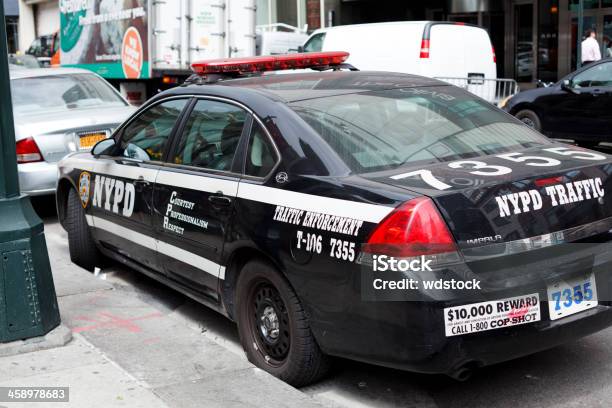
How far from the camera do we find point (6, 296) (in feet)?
14.7

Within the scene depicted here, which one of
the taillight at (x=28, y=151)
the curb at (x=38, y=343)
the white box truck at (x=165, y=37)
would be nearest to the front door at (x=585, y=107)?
the white box truck at (x=165, y=37)

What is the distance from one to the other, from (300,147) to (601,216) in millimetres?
1559

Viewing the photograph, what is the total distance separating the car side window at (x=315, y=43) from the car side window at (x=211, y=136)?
409 inches

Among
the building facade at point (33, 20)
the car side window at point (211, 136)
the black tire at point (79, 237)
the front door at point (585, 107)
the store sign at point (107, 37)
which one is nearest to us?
the car side window at point (211, 136)

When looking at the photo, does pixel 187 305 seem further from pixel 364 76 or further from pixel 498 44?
pixel 498 44

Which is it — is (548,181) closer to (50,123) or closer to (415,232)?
(415,232)

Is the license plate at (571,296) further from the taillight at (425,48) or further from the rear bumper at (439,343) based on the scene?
the taillight at (425,48)

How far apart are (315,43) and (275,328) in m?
11.8

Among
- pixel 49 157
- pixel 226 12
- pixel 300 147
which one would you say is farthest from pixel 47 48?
pixel 300 147

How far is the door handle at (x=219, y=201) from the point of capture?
177 inches

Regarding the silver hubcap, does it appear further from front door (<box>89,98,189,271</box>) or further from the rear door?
front door (<box>89,98,189,271</box>)

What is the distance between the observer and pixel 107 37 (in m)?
16.9

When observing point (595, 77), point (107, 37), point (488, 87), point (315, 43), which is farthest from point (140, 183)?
point (107, 37)

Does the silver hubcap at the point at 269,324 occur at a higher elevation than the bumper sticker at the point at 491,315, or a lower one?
lower
